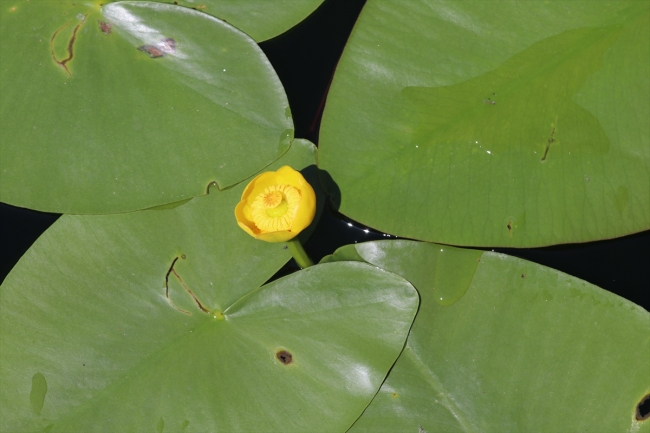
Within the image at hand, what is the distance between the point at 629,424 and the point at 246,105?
123 cm

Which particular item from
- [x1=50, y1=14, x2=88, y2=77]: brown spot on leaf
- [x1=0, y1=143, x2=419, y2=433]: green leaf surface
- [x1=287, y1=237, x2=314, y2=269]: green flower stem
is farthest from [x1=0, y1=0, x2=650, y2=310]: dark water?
[x1=50, y1=14, x2=88, y2=77]: brown spot on leaf

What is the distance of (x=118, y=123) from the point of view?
1.34 m

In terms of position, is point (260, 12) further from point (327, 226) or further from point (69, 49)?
point (327, 226)

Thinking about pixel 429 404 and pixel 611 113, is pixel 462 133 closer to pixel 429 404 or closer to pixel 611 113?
pixel 611 113

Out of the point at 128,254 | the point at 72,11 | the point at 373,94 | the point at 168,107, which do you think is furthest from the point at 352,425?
the point at 72,11

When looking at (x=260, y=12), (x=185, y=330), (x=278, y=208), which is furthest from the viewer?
(x=260, y=12)

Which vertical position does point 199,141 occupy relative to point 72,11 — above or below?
below

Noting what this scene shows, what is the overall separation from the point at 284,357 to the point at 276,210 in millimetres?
387

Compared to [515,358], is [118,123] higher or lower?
higher

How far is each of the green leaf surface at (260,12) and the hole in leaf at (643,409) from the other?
4.32 feet

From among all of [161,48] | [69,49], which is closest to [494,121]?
[161,48]

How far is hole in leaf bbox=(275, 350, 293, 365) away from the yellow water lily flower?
30 cm

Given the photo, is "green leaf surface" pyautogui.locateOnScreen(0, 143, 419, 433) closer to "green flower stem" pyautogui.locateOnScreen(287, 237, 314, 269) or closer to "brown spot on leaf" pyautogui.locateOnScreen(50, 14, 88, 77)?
"green flower stem" pyautogui.locateOnScreen(287, 237, 314, 269)

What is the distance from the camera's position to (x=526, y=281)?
129cm
